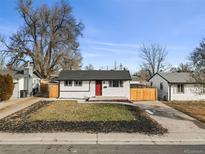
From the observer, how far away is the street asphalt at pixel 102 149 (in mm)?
9219

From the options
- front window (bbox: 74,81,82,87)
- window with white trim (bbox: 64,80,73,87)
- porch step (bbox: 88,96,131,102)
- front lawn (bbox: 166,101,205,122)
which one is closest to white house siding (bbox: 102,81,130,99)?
porch step (bbox: 88,96,131,102)

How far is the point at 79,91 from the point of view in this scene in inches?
1310

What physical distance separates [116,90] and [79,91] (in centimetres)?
446

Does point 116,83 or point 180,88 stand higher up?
point 116,83

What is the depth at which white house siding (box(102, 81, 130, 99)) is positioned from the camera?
108 ft

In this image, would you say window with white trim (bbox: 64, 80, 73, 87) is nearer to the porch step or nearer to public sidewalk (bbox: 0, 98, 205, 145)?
the porch step

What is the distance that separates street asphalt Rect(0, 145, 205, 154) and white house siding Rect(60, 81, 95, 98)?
76.0 feet

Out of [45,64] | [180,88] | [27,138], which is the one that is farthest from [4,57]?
[27,138]

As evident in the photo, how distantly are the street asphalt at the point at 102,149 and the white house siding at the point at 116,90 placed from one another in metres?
22.5

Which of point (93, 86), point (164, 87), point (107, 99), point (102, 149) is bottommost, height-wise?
point (102, 149)

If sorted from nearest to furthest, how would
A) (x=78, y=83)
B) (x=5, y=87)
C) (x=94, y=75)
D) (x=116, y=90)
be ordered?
(x=5, y=87)
(x=116, y=90)
(x=78, y=83)
(x=94, y=75)

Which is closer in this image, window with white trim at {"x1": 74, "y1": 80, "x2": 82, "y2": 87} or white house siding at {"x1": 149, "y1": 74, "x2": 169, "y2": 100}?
white house siding at {"x1": 149, "y1": 74, "x2": 169, "y2": 100}

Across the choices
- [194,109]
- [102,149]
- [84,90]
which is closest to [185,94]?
[194,109]

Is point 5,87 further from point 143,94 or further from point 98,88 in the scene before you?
point 143,94
